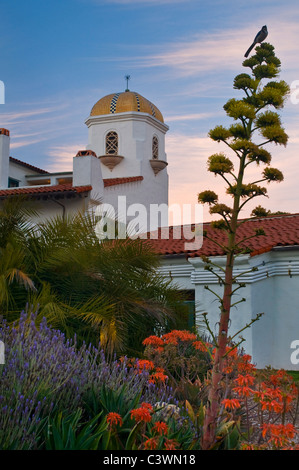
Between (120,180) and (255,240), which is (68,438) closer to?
(255,240)

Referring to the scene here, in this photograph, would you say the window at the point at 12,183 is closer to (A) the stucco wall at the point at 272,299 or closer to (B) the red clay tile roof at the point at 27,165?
(B) the red clay tile roof at the point at 27,165

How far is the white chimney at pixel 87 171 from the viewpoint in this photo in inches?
806

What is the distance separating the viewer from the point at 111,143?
1108 inches

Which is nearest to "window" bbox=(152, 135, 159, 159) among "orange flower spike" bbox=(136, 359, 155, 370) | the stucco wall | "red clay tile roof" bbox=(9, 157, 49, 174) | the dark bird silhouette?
"red clay tile roof" bbox=(9, 157, 49, 174)

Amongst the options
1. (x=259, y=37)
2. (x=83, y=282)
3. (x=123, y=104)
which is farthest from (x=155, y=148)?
(x=259, y=37)

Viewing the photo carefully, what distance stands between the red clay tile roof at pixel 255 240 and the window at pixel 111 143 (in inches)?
414

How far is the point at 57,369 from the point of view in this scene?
203 inches

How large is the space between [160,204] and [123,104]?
5715mm

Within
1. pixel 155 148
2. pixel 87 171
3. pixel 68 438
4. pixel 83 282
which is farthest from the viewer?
pixel 155 148

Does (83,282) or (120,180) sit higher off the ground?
(120,180)

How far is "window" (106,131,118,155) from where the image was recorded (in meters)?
28.0

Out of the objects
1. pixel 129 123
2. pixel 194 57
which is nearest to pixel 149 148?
pixel 129 123

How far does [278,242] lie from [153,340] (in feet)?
25.6

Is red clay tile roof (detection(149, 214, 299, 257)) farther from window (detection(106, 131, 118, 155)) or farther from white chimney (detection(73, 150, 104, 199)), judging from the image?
window (detection(106, 131, 118, 155))
